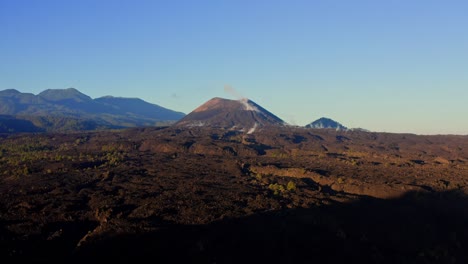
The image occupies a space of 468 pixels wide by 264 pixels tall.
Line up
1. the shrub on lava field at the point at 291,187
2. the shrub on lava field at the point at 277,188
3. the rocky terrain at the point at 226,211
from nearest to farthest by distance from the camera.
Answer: the rocky terrain at the point at 226,211 → the shrub on lava field at the point at 277,188 → the shrub on lava field at the point at 291,187

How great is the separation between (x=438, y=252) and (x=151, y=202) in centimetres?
3024

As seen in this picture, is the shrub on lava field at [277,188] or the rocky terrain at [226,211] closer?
the rocky terrain at [226,211]

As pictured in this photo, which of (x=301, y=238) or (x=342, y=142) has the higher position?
(x=342, y=142)

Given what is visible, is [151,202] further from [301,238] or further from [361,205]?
[361,205]

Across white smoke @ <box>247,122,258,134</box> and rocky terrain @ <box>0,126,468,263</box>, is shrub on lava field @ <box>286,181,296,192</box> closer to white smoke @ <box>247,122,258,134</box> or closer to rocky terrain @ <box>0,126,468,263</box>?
rocky terrain @ <box>0,126,468,263</box>

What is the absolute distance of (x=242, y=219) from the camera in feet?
145

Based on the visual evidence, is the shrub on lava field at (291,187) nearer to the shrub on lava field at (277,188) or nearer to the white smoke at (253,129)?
the shrub on lava field at (277,188)

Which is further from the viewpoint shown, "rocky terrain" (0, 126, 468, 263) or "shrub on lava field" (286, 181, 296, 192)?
"shrub on lava field" (286, 181, 296, 192)

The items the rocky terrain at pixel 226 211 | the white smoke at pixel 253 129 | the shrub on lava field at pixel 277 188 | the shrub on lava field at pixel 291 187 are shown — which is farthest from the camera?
the white smoke at pixel 253 129

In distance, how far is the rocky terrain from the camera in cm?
3688

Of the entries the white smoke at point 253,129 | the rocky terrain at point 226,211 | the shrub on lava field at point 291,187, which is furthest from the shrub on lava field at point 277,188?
the white smoke at point 253,129

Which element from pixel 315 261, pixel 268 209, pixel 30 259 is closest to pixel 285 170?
pixel 268 209

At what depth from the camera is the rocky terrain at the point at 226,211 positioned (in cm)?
3688

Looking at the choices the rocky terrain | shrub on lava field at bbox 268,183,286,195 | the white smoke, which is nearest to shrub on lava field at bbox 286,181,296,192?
the rocky terrain
